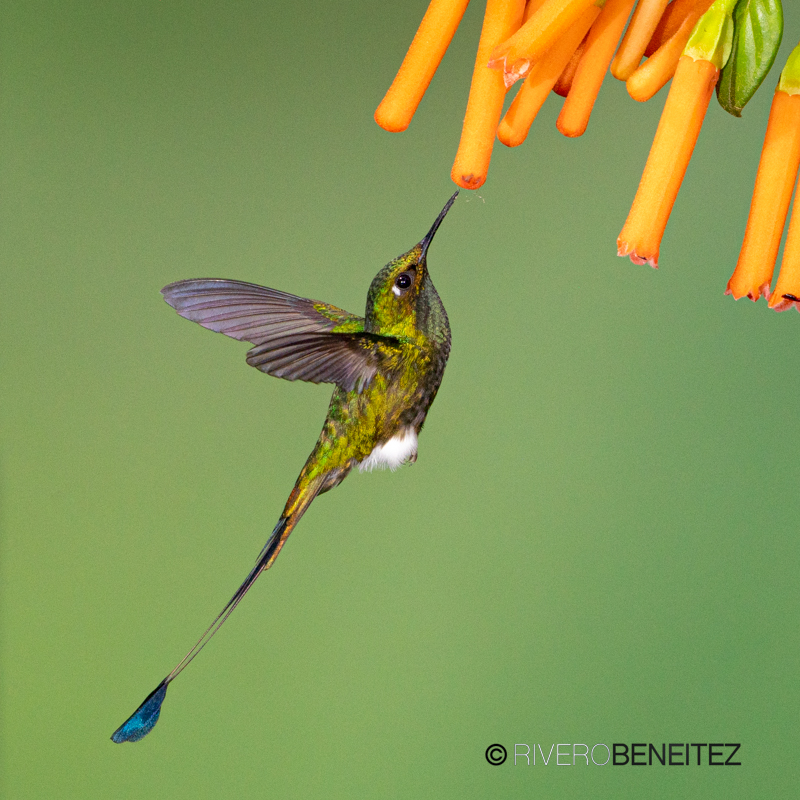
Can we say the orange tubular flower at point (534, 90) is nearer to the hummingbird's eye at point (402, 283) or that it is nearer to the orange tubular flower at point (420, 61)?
the orange tubular flower at point (420, 61)

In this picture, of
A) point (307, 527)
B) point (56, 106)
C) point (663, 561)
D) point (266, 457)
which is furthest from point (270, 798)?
point (56, 106)

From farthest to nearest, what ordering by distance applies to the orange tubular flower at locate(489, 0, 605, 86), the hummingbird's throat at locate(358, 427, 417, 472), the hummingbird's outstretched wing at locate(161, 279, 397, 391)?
the hummingbird's throat at locate(358, 427, 417, 472) < the hummingbird's outstretched wing at locate(161, 279, 397, 391) < the orange tubular flower at locate(489, 0, 605, 86)

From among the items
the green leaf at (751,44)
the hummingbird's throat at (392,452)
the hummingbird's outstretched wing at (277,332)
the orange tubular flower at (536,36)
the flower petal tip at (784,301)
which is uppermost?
the green leaf at (751,44)

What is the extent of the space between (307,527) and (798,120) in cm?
102

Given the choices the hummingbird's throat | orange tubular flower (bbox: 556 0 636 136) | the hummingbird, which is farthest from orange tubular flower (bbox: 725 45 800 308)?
the hummingbird's throat

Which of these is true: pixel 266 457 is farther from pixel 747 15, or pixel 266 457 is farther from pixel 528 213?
pixel 747 15

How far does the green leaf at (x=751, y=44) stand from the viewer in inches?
18.6

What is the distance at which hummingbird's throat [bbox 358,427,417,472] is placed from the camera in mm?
877

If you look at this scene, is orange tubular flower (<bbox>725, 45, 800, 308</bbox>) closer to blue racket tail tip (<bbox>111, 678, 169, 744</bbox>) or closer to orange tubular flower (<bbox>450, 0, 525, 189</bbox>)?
orange tubular flower (<bbox>450, 0, 525, 189</bbox>)

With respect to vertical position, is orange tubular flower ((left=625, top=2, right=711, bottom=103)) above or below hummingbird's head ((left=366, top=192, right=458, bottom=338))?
above

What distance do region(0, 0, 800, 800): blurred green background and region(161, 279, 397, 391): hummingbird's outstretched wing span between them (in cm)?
53

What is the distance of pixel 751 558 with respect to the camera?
1380 millimetres

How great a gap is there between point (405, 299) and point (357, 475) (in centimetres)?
59

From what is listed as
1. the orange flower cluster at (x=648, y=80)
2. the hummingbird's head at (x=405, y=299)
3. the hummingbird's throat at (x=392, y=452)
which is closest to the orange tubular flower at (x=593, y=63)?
the orange flower cluster at (x=648, y=80)
